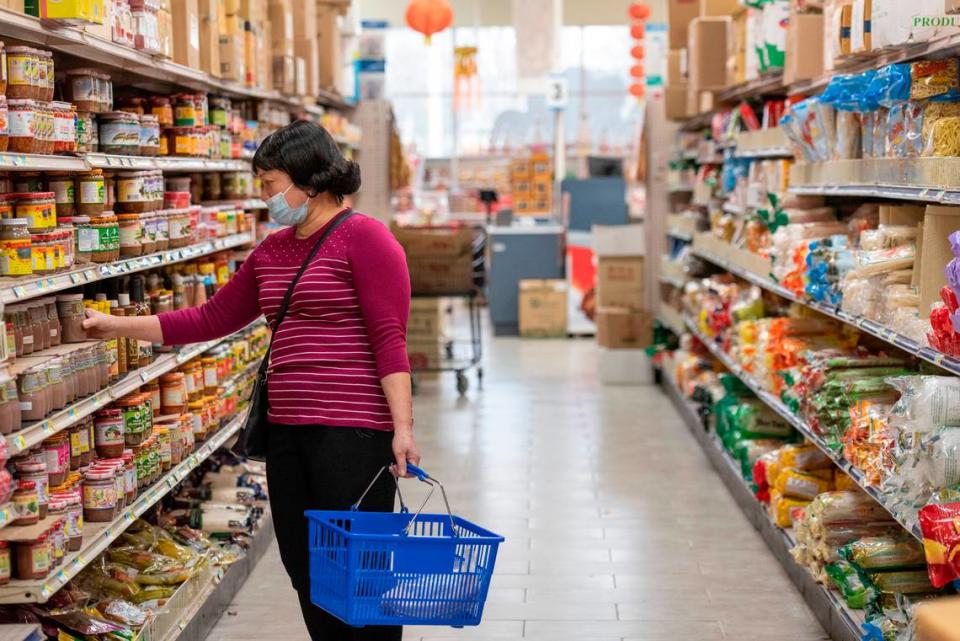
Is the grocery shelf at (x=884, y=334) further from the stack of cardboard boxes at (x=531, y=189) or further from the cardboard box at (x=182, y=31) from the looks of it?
the stack of cardboard boxes at (x=531, y=189)

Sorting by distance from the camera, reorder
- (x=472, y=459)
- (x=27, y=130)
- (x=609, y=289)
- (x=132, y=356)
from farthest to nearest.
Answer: (x=609, y=289) < (x=472, y=459) < (x=132, y=356) < (x=27, y=130)

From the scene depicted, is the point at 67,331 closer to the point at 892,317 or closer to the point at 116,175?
the point at 116,175

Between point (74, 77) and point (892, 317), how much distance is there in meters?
2.57

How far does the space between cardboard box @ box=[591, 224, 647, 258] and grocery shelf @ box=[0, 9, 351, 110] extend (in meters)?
4.42

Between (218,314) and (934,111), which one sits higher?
(934,111)

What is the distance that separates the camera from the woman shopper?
3162mm

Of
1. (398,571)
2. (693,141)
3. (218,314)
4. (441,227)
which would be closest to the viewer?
(398,571)

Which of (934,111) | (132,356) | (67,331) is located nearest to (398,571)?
(67,331)

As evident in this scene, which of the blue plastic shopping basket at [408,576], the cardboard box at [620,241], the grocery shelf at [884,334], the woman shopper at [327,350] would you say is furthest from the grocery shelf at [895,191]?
the cardboard box at [620,241]

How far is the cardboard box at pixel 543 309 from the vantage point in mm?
12781

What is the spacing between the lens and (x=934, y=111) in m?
3.88

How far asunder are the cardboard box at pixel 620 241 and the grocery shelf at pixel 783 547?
2.45 m

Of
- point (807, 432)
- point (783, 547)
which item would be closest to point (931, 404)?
point (807, 432)

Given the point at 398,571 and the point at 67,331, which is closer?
the point at 398,571
